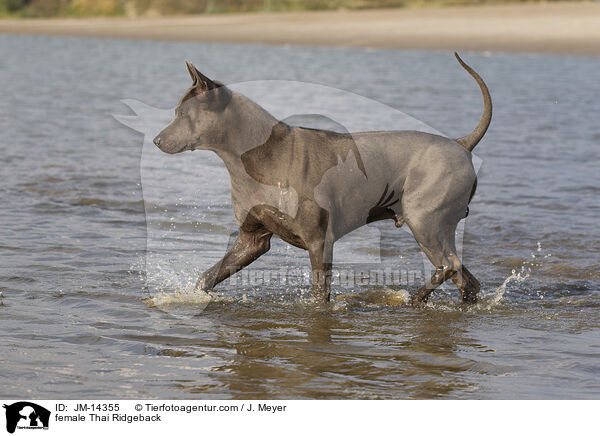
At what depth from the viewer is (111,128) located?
1488 centimetres

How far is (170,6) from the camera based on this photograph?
1650 inches

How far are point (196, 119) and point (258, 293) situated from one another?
163 centimetres

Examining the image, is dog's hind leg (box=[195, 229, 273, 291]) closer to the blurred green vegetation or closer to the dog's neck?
the dog's neck

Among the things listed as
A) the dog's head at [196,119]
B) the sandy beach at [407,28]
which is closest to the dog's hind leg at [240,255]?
the dog's head at [196,119]

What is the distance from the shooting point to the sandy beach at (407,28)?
27.4 meters

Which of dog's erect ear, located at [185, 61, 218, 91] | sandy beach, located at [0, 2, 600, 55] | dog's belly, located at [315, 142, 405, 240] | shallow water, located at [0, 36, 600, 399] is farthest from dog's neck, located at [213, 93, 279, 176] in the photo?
sandy beach, located at [0, 2, 600, 55]

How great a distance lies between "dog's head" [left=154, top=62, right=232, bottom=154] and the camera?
224 inches

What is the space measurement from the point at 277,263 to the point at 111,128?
25.5 feet

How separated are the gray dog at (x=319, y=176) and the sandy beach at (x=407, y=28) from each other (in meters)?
20.5

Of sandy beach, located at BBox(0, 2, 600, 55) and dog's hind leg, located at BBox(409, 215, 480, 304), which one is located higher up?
sandy beach, located at BBox(0, 2, 600, 55)

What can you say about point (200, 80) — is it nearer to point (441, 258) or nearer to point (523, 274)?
point (441, 258)

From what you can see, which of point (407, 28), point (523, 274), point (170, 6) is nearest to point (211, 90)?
point (523, 274)

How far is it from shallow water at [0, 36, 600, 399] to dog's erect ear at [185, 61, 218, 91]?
1480 millimetres
